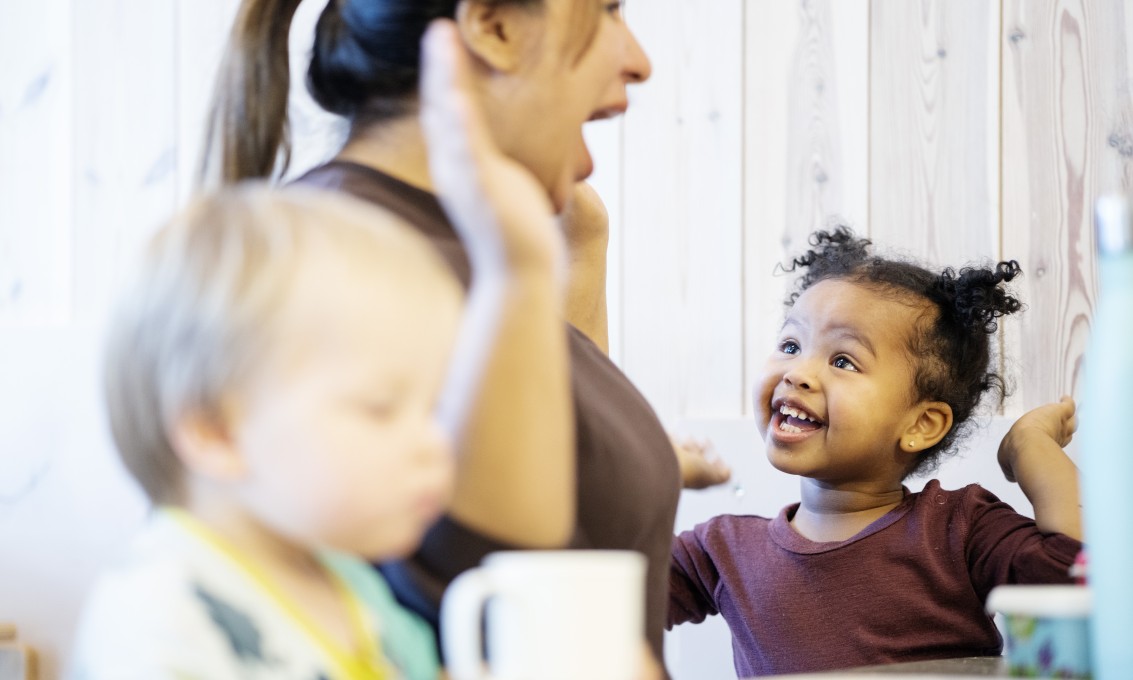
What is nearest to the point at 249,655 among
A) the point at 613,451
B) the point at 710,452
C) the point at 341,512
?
the point at 341,512

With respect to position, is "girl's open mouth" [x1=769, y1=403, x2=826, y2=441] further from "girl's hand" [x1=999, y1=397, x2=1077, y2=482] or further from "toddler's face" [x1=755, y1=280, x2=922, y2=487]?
"girl's hand" [x1=999, y1=397, x2=1077, y2=482]

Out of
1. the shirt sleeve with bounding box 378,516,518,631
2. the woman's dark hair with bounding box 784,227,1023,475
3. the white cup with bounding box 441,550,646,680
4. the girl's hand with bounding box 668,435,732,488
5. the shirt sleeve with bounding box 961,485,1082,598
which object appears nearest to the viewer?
the white cup with bounding box 441,550,646,680

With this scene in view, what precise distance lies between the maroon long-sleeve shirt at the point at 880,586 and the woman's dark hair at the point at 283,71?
91 centimetres

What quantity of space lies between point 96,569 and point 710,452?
1.69 m

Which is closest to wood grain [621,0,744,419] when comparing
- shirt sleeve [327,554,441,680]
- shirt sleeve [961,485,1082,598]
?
shirt sleeve [961,485,1082,598]

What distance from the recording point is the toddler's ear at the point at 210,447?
1.81 feet

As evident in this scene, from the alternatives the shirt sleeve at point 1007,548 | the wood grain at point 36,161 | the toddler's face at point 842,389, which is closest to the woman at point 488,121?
the shirt sleeve at point 1007,548

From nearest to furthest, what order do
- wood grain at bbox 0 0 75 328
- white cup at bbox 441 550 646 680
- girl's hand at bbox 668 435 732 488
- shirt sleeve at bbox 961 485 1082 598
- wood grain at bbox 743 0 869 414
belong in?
white cup at bbox 441 550 646 680 → girl's hand at bbox 668 435 732 488 → shirt sleeve at bbox 961 485 1082 598 → wood grain at bbox 743 0 869 414 → wood grain at bbox 0 0 75 328

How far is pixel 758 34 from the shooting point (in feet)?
7.23

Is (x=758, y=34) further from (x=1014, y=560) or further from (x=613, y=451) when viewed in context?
(x=613, y=451)

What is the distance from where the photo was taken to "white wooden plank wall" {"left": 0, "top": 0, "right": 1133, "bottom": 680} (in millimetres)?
1992

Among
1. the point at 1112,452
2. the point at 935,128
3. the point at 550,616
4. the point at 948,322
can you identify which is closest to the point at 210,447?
the point at 550,616

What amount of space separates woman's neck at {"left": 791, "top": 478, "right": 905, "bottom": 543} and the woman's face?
2.78ft

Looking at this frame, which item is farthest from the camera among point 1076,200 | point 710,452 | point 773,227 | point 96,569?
point 96,569
